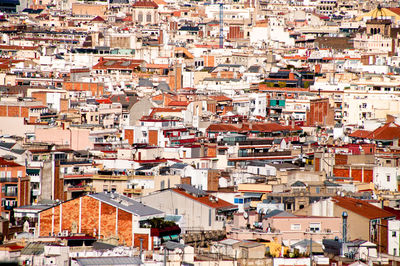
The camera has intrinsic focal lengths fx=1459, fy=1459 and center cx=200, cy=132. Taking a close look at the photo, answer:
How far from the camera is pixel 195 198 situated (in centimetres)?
4066

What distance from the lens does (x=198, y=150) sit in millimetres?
54188

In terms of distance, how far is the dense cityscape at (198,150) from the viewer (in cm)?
3631

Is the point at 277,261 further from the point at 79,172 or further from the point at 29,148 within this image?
the point at 29,148

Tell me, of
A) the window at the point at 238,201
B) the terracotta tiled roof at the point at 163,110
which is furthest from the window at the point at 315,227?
the terracotta tiled roof at the point at 163,110

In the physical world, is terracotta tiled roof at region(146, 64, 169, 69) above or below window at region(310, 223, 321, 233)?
above

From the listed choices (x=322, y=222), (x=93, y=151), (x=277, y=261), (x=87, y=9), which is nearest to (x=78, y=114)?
(x=93, y=151)

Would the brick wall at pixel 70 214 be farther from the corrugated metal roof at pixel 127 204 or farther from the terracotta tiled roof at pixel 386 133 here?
the terracotta tiled roof at pixel 386 133

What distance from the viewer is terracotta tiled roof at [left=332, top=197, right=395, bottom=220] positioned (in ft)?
129

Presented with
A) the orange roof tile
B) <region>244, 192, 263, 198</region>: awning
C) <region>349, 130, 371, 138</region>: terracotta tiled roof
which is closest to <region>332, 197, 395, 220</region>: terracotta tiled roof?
<region>244, 192, 263, 198</region>: awning

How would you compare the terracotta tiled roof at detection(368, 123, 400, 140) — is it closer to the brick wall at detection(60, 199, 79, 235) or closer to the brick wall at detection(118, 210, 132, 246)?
the brick wall at detection(60, 199, 79, 235)

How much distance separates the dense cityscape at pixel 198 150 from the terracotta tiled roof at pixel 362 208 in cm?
8

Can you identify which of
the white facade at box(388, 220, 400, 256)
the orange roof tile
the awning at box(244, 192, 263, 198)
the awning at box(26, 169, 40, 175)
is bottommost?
the white facade at box(388, 220, 400, 256)

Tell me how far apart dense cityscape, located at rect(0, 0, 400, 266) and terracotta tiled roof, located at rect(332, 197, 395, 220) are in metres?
0.08

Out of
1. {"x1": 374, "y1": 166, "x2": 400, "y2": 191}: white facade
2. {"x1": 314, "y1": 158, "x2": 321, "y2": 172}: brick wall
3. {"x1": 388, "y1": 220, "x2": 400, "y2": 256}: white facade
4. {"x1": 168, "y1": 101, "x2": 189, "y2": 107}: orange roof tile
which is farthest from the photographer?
{"x1": 168, "y1": 101, "x2": 189, "y2": 107}: orange roof tile
